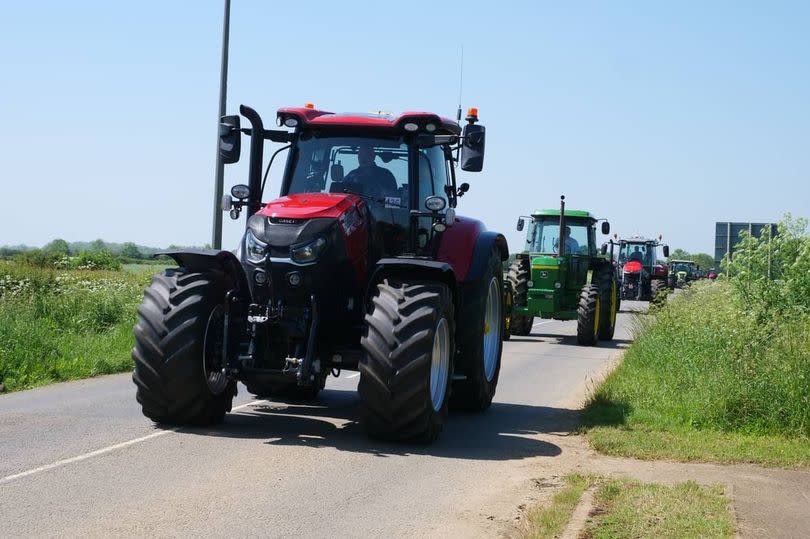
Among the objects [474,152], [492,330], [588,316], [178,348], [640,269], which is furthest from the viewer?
[640,269]

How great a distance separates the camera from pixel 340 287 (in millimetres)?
10211

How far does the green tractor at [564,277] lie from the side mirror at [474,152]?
12.8 meters

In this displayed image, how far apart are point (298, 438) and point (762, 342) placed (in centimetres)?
614

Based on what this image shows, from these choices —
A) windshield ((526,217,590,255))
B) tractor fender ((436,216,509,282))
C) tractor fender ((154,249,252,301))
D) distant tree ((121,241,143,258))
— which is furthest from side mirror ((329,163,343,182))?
distant tree ((121,241,143,258))

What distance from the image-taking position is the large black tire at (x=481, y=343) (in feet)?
38.0

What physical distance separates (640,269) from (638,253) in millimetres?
1059

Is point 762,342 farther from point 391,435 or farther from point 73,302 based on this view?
point 73,302

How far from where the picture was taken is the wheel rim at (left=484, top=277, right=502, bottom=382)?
12.9 meters

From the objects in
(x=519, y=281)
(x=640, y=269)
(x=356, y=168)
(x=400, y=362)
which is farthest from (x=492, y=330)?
(x=640, y=269)

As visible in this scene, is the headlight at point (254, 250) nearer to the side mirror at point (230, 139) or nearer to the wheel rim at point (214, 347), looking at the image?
the wheel rim at point (214, 347)

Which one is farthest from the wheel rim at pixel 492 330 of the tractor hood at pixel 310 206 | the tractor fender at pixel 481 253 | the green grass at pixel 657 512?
the green grass at pixel 657 512

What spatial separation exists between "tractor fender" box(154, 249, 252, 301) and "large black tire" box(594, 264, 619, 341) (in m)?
15.2

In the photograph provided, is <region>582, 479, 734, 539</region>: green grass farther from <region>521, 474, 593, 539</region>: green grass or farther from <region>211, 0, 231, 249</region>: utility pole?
<region>211, 0, 231, 249</region>: utility pole

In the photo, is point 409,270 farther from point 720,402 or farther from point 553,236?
point 553,236
